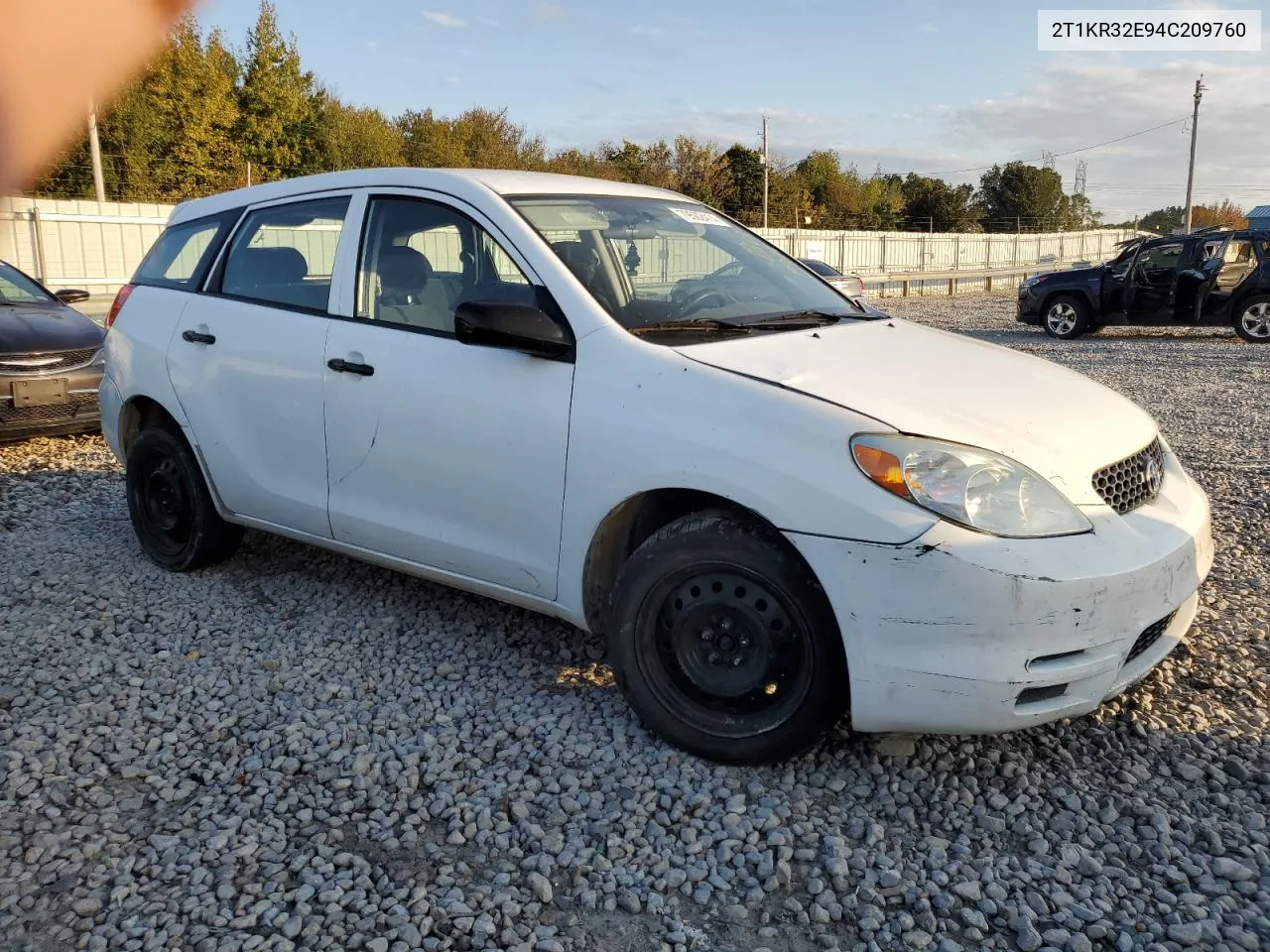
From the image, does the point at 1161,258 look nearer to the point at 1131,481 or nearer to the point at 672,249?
the point at 672,249

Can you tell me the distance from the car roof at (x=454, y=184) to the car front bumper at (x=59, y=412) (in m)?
3.75

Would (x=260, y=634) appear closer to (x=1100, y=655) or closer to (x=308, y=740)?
(x=308, y=740)

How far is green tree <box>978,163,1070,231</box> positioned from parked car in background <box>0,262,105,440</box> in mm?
80013

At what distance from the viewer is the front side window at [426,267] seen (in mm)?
3635

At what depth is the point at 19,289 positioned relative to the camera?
888 centimetres

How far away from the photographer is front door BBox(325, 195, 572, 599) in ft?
11.0

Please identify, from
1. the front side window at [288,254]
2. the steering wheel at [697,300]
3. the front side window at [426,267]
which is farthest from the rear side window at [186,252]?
the steering wheel at [697,300]

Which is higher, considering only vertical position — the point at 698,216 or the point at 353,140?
the point at 353,140

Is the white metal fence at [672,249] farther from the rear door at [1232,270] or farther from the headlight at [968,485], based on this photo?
the rear door at [1232,270]

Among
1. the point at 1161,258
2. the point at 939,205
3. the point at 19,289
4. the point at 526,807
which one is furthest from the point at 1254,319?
the point at 939,205

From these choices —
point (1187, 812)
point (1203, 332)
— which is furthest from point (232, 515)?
point (1203, 332)

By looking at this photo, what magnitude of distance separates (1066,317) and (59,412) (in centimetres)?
1457

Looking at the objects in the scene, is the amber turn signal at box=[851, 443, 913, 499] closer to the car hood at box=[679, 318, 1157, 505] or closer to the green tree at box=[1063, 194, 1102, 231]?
the car hood at box=[679, 318, 1157, 505]

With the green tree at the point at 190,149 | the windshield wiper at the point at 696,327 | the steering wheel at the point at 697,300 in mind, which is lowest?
the windshield wiper at the point at 696,327
